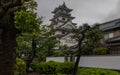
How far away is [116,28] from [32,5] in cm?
2094

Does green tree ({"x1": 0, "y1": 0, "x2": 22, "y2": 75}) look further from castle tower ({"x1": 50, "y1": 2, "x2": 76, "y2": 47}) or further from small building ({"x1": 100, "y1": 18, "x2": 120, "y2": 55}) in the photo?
castle tower ({"x1": 50, "y1": 2, "x2": 76, "y2": 47})

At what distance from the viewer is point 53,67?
94.0 ft

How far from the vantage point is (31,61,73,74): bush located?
2539cm

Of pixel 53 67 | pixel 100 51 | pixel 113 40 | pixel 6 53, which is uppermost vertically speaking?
pixel 113 40

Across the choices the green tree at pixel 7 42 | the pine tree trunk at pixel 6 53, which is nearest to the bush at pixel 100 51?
the green tree at pixel 7 42

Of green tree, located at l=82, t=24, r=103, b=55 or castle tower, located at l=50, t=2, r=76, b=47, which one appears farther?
castle tower, located at l=50, t=2, r=76, b=47

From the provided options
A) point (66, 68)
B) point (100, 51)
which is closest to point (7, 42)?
point (66, 68)

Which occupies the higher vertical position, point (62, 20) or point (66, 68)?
point (62, 20)

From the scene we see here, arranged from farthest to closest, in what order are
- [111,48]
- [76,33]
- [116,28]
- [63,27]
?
[63,27]
[116,28]
[111,48]
[76,33]

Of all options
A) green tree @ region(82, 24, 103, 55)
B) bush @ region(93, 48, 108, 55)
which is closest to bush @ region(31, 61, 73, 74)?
green tree @ region(82, 24, 103, 55)

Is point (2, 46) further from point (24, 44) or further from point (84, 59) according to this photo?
point (24, 44)

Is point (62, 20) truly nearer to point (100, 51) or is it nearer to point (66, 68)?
point (100, 51)

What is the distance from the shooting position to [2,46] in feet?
23.7

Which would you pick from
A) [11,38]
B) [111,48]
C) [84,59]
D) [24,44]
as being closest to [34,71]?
[24,44]
